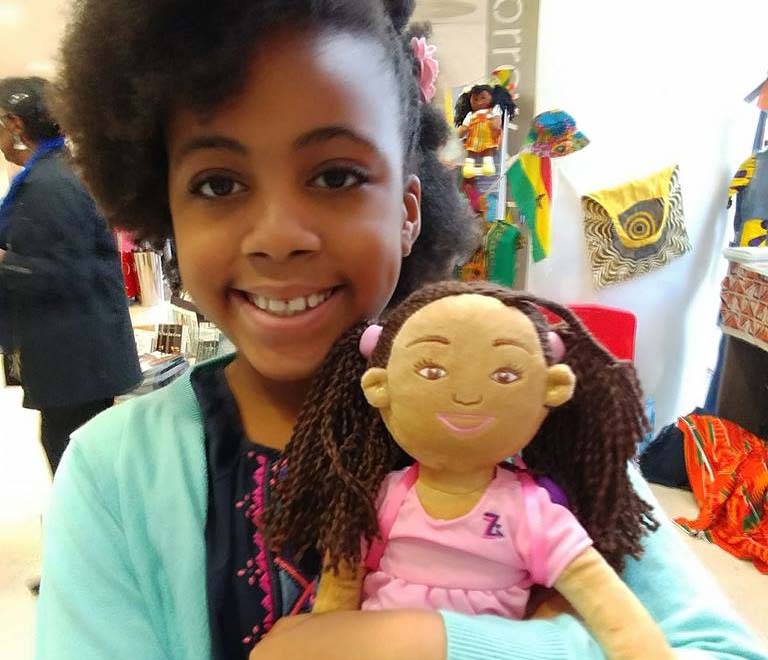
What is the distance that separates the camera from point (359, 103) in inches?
23.2

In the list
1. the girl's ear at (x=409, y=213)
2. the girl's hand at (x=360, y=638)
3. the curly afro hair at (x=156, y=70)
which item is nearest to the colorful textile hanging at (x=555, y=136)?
the curly afro hair at (x=156, y=70)

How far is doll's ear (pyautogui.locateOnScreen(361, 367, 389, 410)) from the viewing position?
48 centimetres

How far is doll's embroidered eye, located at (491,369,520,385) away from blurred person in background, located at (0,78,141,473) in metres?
1.53

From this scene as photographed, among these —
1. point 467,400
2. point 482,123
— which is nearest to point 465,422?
point 467,400

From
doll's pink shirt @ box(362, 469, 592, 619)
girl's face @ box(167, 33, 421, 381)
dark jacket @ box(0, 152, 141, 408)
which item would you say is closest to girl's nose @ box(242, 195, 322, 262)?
girl's face @ box(167, 33, 421, 381)

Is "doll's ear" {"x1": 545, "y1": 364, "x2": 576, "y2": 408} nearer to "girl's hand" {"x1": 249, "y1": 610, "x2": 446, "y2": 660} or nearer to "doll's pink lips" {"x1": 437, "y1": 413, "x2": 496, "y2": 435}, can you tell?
"doll's pink lips" {"x1": 437, "y1": 413, "x2": 496, "y2": 435}

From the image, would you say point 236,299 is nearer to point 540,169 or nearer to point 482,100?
point 482,100

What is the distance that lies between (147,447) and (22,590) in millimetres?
1646

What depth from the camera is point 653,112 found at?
7.99 feet

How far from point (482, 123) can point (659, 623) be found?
1865 millimetres

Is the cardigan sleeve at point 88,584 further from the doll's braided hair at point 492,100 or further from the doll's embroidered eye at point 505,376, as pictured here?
the doll's braided hair at point 492,100

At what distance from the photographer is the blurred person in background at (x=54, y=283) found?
172 centimetres

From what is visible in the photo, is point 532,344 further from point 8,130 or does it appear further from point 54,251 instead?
point 8,130

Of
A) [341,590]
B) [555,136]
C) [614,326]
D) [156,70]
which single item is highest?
[555,136]
